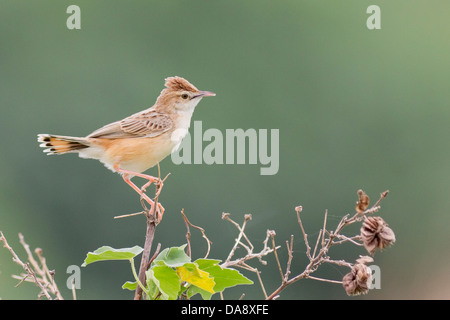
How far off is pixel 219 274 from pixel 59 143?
3.78ft

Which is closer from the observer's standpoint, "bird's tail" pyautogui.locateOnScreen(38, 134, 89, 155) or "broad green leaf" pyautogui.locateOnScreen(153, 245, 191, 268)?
"broad green leaf" pyautogui.locateOnScreen(153, 245, 191, 268)

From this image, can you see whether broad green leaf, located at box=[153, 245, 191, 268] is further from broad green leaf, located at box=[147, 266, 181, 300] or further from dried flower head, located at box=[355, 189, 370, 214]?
dried flower head, located at box=[355, 189, 370, 214]

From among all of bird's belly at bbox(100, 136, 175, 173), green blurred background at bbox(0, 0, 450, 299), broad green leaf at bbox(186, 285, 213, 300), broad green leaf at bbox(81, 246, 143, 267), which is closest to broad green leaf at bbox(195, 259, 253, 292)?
broad green leaf at bbox(186, 285, 213, 300)

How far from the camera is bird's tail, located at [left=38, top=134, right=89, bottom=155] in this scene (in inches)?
96.0

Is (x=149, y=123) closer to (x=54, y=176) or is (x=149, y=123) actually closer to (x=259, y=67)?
(x=54, y=176)

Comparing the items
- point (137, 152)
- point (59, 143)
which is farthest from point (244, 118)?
point (59, 143)

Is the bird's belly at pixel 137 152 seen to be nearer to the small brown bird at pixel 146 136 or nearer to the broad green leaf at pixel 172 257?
the small brown bird at pixel 146 136

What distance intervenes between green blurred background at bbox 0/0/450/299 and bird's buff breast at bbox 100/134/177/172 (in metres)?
8.12

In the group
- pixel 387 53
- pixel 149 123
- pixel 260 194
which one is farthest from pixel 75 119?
pixel 149 123

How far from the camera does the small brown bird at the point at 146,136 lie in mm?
2674

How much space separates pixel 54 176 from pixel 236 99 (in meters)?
3.63

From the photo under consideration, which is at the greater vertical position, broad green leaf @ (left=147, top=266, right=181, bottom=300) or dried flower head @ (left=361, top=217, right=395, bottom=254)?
dried flower head @ (left=361, top=217, right=395, bottom=254)

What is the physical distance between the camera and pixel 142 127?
287 centimetres

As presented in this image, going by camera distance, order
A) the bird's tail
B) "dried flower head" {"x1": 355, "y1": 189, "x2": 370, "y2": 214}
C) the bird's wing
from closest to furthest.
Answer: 1. "dried flower head" {"x1": 355, "y1": 189, "x2": 370, "y2": 214}
2. the bird's tail
3. the bird's wing
